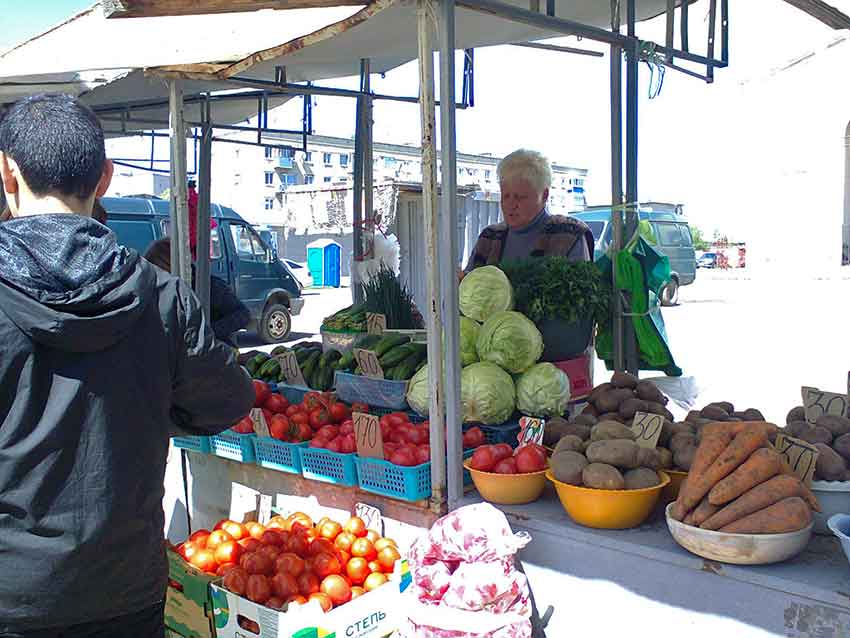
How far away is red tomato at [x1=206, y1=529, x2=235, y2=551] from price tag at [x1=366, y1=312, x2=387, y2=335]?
1.28 m

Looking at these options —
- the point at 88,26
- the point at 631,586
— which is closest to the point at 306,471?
the point at 631,586

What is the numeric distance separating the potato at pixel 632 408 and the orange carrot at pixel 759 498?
818 mm

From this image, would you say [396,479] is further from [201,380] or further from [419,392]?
[201,380]

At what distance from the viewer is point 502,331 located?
3236mm

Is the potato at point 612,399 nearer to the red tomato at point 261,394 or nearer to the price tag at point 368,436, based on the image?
the price tag at point 368,436

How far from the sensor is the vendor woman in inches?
166

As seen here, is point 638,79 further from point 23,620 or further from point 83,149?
point 23,620

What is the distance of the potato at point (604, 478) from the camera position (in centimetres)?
241

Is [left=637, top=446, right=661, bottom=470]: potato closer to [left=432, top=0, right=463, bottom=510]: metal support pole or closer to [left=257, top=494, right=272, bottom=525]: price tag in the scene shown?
[left=432, top=0, right=463, bottom=510]: metal support pole

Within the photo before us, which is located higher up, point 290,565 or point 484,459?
point 484,459

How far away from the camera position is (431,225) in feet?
8.69

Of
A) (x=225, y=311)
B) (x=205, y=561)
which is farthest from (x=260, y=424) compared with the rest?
(x=225, y=311)

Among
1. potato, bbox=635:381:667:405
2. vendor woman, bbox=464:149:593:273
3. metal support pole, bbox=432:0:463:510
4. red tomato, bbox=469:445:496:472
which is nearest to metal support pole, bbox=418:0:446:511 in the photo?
metal support pole, bbox=432:0:463:510

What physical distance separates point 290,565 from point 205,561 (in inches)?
19.2
